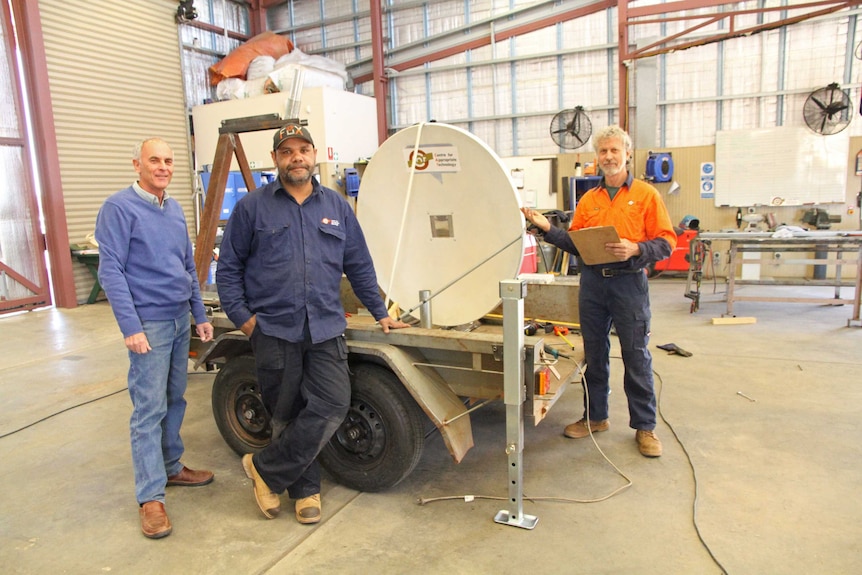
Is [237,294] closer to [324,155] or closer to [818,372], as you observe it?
[818,372]

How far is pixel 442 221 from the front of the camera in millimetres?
2891

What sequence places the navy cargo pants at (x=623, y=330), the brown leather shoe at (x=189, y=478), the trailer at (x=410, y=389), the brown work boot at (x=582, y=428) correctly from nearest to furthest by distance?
the trailer at (x=410, y=389) < the brown leather shoe at (x=189, y=478) < the navy cargo pants at (x=623, y=330) < the brown work boot at (x=582, y=428)

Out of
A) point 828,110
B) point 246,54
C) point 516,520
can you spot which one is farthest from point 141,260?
Answer: point 246,54

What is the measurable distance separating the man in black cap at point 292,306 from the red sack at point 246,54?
A: 8.56m

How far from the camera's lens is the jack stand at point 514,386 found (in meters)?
2.25

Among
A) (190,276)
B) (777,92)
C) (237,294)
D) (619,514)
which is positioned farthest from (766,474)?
(777,92)

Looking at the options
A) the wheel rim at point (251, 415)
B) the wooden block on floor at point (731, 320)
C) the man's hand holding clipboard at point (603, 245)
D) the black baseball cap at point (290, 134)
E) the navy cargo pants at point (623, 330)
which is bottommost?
the wooden block on floor at point (731, 320)

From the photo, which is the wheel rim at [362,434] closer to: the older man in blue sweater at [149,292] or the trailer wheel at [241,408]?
the trailer wheel at [241,408]

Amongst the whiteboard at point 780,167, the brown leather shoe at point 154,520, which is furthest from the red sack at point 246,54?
the brown leather shoe at point 154,520

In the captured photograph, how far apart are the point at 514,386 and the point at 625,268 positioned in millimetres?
1009

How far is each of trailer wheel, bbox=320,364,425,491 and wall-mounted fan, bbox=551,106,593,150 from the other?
6.80 meters

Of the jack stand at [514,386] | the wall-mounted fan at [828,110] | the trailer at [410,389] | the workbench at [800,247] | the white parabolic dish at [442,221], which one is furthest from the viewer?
the wall-mounted fan at [828,110]

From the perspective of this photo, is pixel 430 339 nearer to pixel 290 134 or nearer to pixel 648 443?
pixel 290 134

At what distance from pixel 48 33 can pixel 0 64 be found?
2.50 feet
